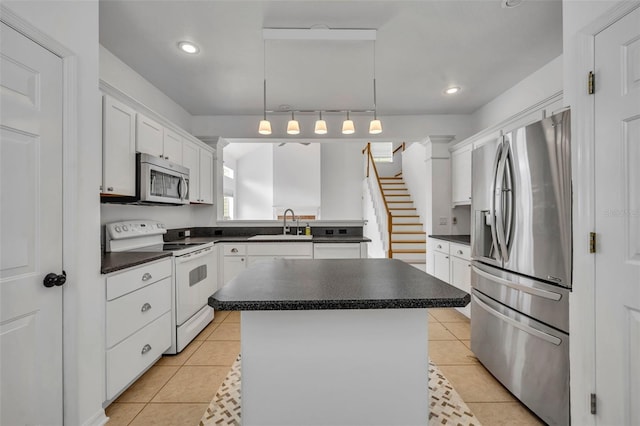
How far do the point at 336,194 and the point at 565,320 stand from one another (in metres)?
6.94

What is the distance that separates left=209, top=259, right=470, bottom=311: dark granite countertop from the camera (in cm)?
106

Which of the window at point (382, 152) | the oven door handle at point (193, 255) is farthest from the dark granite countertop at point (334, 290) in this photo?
the window at point (382, 152)

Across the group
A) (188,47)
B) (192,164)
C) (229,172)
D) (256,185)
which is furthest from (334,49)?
(229,172)

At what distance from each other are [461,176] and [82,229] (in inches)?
161

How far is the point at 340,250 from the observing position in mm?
3566

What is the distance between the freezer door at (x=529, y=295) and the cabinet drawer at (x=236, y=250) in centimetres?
268

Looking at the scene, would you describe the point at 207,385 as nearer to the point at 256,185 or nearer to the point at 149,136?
the point at 149,136

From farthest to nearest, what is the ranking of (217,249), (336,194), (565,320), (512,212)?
1. (336,194)
2. (217,249)
3. (512,212)
4. (565,320)

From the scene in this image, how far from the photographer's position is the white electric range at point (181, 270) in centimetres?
253

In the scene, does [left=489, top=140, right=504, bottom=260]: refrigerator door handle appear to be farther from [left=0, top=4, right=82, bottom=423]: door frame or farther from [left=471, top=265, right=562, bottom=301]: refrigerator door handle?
[left=0, top=4, right=82, bottom=423]: door frame

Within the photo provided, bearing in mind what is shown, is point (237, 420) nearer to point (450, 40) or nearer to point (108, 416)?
point (108, 416)

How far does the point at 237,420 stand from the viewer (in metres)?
1.75

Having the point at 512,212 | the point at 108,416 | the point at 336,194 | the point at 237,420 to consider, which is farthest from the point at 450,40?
the point at 336,194

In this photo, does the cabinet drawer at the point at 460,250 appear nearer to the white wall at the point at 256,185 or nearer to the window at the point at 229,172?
the white wall at the point at 256,185
